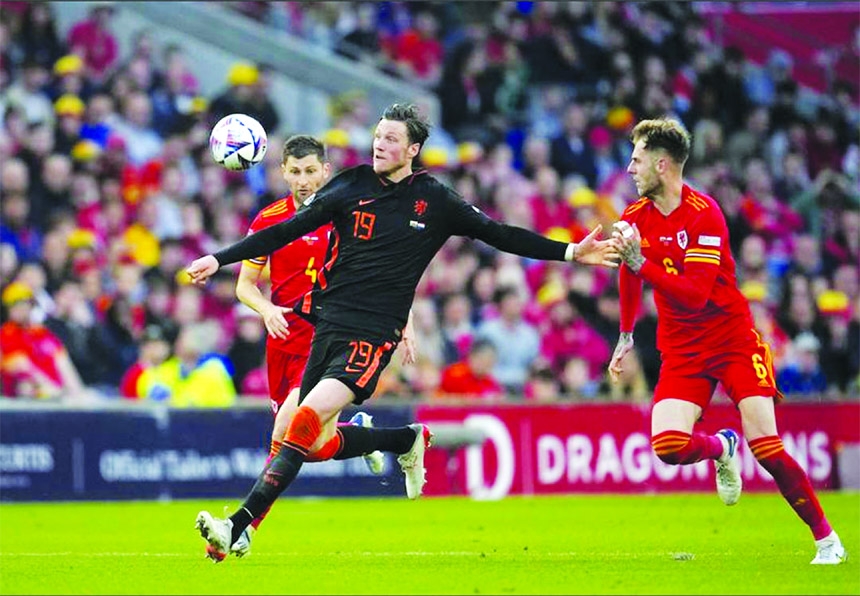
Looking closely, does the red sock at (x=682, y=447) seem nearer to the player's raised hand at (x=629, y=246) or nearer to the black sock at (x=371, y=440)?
the player's raised hand at (x=629, y=246)

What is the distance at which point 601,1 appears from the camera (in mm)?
28203

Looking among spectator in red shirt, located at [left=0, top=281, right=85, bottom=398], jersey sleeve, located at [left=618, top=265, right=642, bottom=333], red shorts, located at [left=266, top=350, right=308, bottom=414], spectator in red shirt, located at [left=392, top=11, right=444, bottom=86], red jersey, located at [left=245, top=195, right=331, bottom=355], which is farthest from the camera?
spectator in red shirt, located at [left=392, top=11, right=444, bottom=86]

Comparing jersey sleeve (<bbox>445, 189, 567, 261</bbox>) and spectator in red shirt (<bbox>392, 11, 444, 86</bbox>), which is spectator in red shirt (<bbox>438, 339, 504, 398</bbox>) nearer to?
spectator in red shirt (<bbox>392, 11, 444, 86</bbox>)

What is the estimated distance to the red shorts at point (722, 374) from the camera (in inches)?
444

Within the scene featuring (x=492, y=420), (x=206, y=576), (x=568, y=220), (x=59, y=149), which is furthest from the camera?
(x=568, y=220)

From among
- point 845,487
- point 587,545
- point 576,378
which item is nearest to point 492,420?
point 576,378

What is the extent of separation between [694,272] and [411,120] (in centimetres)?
202

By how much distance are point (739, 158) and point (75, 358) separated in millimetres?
12227

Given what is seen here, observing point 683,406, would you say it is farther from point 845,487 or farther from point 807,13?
point 807,13

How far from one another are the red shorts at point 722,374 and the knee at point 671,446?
0.92ft

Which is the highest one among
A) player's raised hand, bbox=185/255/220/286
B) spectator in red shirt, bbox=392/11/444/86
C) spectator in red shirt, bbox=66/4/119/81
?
spectator in red shirt, bbox=392/11/444/86

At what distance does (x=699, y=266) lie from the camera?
11164 millimetres

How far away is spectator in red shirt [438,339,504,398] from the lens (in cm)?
2031

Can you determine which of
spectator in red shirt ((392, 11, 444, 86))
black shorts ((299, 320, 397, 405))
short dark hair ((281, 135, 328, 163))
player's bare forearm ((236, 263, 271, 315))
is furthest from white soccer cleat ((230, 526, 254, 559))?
spectator in red shirt ((392, 11, 444, 86))
